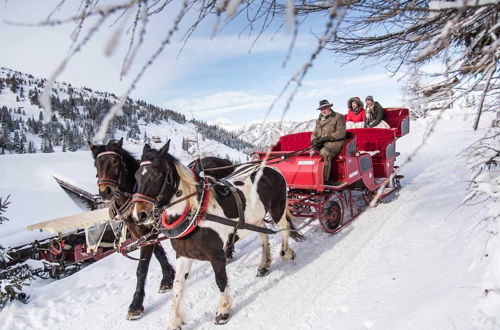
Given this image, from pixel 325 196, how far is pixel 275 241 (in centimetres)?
126

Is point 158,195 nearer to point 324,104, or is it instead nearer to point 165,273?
point 165,273

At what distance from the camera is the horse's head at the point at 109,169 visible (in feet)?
12.7

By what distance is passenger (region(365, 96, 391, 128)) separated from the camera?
302 inches

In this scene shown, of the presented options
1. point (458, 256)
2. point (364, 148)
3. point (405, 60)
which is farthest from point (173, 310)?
point (364, 148)

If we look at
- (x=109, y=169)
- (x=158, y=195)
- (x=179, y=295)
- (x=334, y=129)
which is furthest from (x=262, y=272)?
(x=334, y=129)

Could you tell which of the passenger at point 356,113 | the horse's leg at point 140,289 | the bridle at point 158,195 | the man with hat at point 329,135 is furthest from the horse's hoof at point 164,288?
the passenger at point 356,113

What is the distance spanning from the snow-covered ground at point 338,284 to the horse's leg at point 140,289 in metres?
0.10

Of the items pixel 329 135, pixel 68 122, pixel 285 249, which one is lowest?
pixel 285 249

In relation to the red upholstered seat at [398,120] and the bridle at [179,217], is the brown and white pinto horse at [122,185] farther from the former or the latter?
the red upholstered seat at [398,120]

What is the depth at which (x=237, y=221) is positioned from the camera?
392 cm

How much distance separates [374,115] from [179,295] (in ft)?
21.2

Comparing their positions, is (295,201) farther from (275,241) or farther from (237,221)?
(237,221)

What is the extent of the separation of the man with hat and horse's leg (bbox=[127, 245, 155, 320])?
322 cm

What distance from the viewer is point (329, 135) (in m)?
5.49
